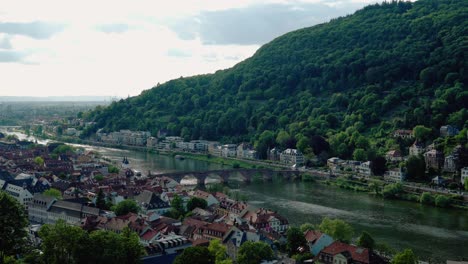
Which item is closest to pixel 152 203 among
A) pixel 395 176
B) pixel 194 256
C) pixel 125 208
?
pixel 125 208

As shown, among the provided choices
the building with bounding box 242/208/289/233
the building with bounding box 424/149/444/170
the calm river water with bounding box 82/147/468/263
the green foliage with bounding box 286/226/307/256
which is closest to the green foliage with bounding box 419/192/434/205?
the calm river water with bounding box 82/147/468/263

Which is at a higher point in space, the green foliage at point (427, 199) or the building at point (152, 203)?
the building at point (152, 203)

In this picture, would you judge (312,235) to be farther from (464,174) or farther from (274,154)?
(274,154)

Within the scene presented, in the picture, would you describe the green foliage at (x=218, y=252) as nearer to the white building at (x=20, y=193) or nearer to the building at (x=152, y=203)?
the building at (x=152, y=203)

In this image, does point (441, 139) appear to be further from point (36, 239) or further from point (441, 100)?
point (36, 239)

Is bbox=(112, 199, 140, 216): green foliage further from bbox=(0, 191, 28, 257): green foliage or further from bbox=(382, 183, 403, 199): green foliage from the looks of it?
bbox=(382, 183, 403, 199): green foliage

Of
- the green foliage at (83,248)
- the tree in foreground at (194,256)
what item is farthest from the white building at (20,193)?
the tree in foreground at (194,256)
